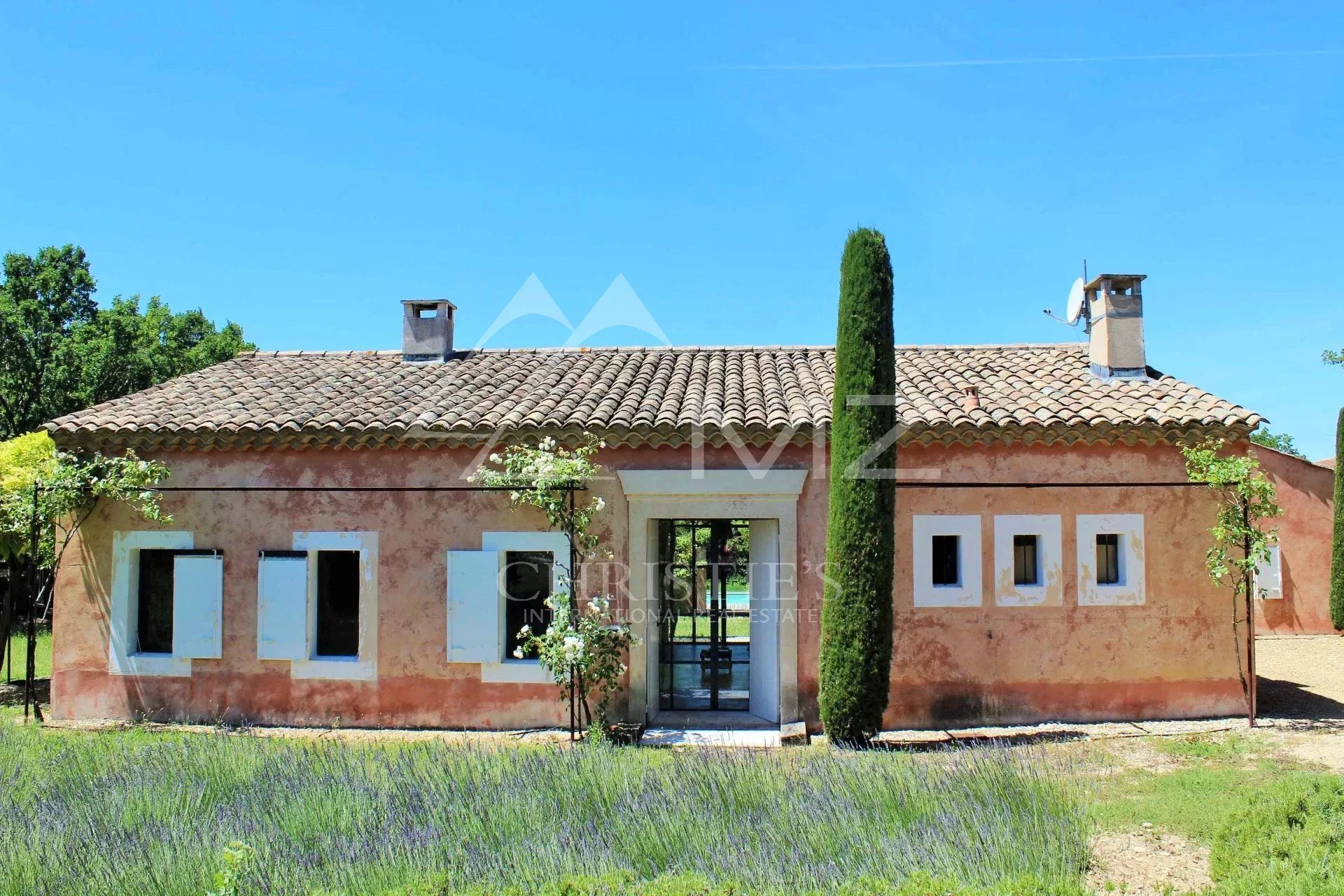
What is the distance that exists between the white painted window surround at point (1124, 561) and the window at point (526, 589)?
→ 6019mm

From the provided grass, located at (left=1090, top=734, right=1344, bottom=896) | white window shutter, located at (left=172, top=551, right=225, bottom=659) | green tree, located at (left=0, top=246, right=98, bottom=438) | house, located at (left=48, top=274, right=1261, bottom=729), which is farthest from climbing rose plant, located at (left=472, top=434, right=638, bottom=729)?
green tree, located at (left=0, top=246, right=98, bottom=438)

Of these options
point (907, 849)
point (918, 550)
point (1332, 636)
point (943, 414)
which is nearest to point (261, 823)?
point (907, 849)

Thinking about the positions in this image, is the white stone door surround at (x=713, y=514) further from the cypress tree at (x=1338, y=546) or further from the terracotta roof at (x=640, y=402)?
the cypress tree at (x=1338, y=546)

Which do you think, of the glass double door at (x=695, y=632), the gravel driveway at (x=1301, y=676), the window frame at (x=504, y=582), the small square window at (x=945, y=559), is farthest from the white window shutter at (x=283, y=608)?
the gravel driveway at (x=1301, y=676)

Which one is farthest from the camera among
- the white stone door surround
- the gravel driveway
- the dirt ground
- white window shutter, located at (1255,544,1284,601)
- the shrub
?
white window shutter, located at (1255,544,1284,601)

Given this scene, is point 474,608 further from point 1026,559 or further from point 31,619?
point 1026,559

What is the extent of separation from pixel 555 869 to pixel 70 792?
13.8ft

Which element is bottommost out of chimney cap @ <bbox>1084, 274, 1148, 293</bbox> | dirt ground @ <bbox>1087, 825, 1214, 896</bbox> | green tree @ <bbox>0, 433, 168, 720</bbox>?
dirt ground @ <bbox>1087, 825, 1214, 896</bbox>

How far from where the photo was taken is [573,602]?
29.7ft

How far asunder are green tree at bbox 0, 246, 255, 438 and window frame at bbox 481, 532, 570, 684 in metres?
16.8

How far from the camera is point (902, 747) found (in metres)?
8.58

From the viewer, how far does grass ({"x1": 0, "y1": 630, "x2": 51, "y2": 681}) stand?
13141 millimetres

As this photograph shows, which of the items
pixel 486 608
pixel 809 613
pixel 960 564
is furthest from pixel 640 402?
pixel 960 564

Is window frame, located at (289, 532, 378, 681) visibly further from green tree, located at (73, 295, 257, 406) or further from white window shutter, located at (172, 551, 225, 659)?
green tree, located at (73, 295, 257, 406)
